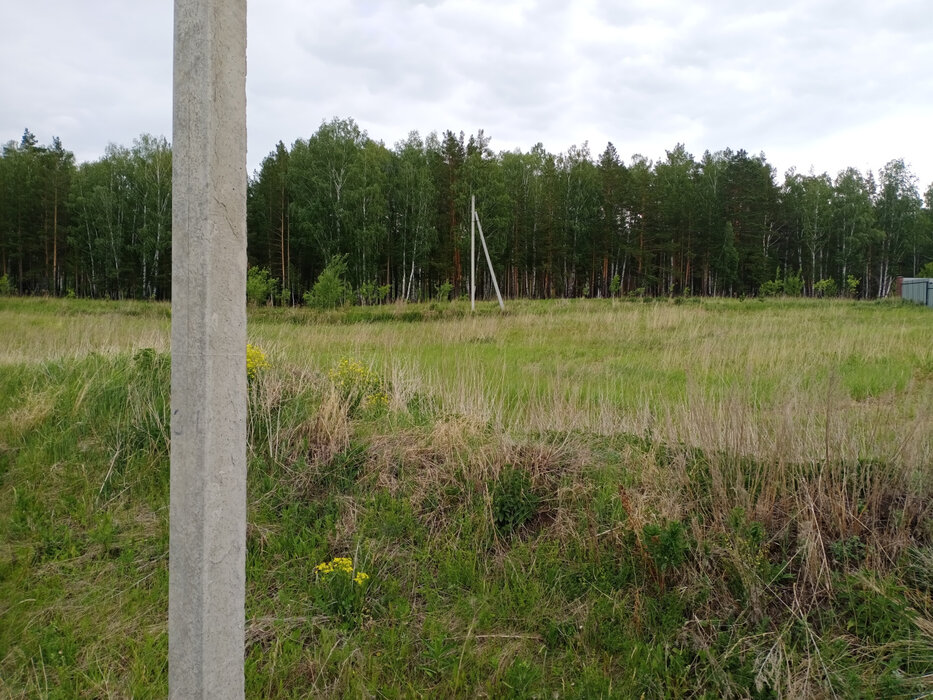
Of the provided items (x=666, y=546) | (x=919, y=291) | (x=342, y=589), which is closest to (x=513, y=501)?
(x=666, y=546)

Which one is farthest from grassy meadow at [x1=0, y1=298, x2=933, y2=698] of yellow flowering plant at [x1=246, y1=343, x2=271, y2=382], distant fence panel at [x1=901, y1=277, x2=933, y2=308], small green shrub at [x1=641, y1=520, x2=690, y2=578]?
distant fence panel at [x1=901, y1=277, x2=933, y2=308]

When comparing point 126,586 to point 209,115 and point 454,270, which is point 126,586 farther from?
point 454,270

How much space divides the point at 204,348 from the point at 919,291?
31778 mm

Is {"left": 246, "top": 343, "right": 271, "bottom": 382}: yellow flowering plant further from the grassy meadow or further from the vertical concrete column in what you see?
the vertical concrete column

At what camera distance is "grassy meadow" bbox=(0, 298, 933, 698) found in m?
2.52

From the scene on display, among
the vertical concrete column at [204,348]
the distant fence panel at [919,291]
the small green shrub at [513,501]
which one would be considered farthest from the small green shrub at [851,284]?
the vertical concrete column at [204,348]

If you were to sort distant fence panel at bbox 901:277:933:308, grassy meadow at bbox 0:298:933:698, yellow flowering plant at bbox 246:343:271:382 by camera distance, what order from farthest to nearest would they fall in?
distant fence panel at bbox 901:277:933:308, yellow flowering plant at bbox 246:343:271:382, grassy meadow at bbox 0:298:933:698

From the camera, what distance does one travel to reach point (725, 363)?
8.80 metres

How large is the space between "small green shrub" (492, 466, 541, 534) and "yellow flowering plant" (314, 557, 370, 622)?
89 cm

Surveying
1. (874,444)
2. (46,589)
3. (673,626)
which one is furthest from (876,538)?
(46,589)

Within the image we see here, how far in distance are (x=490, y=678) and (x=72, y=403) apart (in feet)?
15.6

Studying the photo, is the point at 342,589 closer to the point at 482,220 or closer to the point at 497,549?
the point at 497,549

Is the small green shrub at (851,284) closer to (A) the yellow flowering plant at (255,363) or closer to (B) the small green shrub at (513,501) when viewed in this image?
(A) the yellow flowering plant at (255,363)

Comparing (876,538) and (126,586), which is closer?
(876,538)
